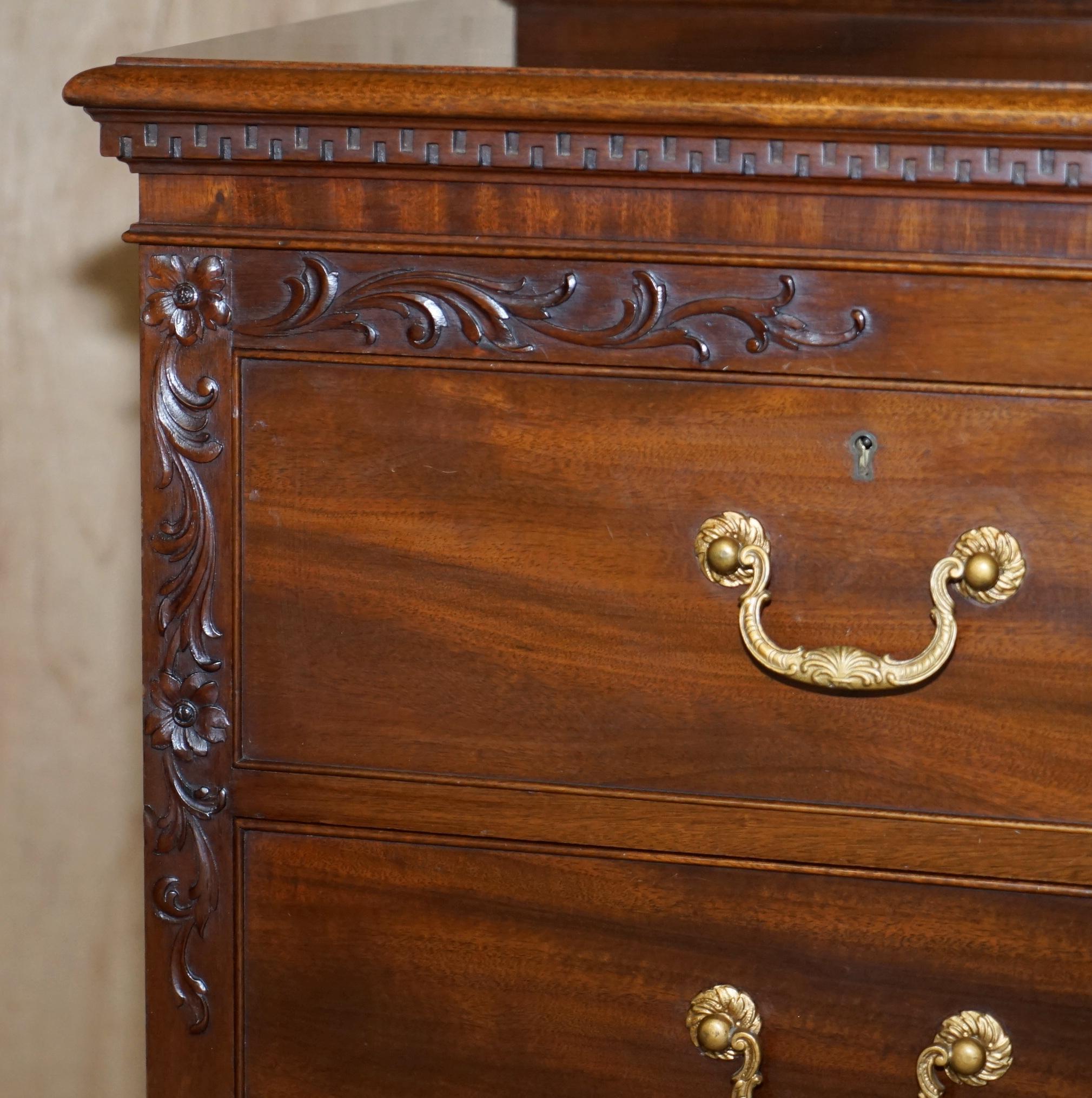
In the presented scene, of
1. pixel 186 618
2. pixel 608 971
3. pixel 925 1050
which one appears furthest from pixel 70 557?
pixel 925 1050

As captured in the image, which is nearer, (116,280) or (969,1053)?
(969,1053)

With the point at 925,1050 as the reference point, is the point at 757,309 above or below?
above

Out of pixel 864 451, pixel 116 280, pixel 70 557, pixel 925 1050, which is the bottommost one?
pixel 925 1050

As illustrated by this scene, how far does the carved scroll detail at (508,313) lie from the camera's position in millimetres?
577

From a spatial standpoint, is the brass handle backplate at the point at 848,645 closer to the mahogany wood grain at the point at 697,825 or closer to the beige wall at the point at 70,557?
the mahogany wood grain at the point at 697,825

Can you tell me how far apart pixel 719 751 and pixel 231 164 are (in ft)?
1.06

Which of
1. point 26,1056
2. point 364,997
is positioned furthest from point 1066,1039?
point 26,1056

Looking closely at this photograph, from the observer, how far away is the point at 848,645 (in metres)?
0.60

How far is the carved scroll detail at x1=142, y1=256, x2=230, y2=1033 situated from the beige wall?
590 millimetres

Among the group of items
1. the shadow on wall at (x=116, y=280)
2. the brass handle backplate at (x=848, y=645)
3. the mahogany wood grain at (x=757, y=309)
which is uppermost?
the shadow on wall at (x=116, y=280)

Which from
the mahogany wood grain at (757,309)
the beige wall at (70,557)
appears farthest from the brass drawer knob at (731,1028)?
the beige wall at (70,557)

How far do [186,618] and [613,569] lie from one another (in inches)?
7.6

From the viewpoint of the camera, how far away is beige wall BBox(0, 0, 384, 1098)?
1.18 metres

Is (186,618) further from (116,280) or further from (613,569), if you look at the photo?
(116,280)
